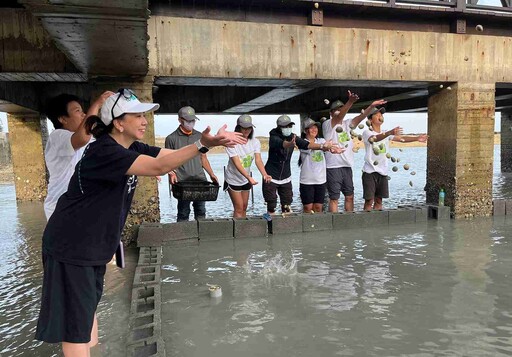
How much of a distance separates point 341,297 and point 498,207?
604cm

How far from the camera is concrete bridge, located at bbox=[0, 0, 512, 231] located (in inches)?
233

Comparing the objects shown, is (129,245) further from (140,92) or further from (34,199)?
(34,199)

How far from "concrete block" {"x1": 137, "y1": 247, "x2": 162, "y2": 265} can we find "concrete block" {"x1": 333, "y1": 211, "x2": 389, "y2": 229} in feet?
10.9

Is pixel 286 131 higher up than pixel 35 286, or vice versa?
pixel 286 131

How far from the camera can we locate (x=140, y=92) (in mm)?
6266

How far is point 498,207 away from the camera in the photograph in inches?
328

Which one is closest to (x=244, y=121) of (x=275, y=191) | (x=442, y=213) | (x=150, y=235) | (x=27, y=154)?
(x=275, y=191)

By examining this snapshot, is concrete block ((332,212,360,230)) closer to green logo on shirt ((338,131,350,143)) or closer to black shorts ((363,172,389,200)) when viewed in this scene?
black shorts ((363,172,389,200))

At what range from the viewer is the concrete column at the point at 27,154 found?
Result: 40.2 feet

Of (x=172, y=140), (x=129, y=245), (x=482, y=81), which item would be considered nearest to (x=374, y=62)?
(x=482, y=81)

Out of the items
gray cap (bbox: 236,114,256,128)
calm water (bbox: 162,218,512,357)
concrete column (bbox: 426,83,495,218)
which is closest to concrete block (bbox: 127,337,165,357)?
calm water (bbox: 162,218,512,357)

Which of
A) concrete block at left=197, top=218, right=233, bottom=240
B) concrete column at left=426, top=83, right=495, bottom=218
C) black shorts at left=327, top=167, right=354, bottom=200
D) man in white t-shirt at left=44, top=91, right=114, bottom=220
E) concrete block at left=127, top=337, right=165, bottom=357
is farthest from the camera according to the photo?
concrete column at left=426, top=83, right=495, bottom=218

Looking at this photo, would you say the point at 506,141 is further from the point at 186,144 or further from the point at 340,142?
the point at 186,144

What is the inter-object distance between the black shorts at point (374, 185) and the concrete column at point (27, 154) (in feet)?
33.3
